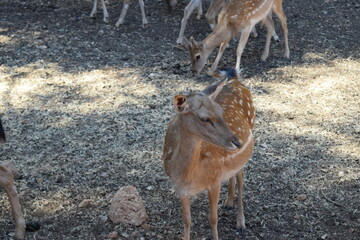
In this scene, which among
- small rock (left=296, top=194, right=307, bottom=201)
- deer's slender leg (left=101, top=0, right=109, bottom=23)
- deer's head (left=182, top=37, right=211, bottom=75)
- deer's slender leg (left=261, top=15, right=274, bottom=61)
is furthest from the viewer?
deer's slender leg (left=101, top=0, right=109, bottom=23)

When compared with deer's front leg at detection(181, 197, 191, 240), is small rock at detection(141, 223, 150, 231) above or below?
below

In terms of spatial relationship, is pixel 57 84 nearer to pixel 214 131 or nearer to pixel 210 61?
pixel 210 61

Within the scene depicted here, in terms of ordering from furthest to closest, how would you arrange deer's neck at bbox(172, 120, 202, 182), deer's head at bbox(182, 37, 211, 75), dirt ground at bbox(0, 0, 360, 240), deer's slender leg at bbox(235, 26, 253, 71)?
deer's slender leg at bbox(235, 26, 253, 71)
deer's head at bbox(182, 37, 211, 75)
dirt ground at bbox(0, 0, 360, 240)
deer's neck at bbox(172, 120, 202, 182)

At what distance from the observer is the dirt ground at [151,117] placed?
4566 millimetres

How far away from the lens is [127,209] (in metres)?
4.40

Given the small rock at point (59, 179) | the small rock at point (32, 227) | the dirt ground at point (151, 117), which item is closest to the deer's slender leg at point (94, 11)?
the dirt ground at point (151, 117)

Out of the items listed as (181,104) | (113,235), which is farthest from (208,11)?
(181,104)

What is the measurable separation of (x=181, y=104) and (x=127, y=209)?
1266 mm

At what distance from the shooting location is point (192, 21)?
9.30 m

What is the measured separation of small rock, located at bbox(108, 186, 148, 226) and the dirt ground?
0.07 meters

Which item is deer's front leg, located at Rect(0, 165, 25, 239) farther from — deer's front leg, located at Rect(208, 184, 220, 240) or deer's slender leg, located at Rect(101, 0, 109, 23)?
deer's slender leg, located at Rect(101, 0, 109, 23)

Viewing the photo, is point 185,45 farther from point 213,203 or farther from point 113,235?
point 213,203

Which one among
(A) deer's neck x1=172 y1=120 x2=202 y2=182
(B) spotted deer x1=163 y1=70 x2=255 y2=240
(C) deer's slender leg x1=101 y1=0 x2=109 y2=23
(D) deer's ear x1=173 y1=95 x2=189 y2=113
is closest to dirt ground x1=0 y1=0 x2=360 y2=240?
(C) deer's slender leg x1=101 y1=0 x2=109 y2=23

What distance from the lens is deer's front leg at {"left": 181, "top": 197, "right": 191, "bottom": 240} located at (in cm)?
396
